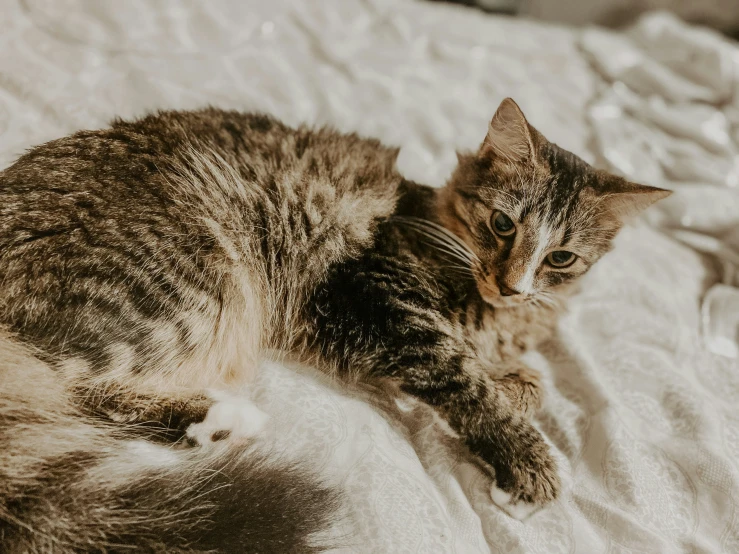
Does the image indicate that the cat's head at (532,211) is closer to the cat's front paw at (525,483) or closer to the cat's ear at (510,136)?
the cat's ear at (510,136)

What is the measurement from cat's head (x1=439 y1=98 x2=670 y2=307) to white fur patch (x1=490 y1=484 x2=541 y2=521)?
0.42 metres

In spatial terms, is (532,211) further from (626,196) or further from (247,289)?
(247,289)

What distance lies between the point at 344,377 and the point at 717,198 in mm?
1451

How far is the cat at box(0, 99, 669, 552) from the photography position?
82cm

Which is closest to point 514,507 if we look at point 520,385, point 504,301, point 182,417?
point 520,385

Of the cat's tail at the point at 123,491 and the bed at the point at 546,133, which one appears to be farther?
the bed at the point at 546,133

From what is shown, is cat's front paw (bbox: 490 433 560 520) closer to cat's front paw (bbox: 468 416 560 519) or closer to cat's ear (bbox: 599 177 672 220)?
cat's front paw (bbox: 468 416 560 519)

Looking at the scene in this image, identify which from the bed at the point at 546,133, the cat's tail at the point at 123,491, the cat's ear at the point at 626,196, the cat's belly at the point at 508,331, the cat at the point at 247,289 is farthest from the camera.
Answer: the cat's belly at the point at 508,331

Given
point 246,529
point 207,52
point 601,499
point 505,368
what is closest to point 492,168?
point 505,368

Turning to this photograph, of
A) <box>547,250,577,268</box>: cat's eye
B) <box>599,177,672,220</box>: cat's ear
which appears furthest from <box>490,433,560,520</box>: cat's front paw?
<box>599,177,672,220</box>: cat's ear

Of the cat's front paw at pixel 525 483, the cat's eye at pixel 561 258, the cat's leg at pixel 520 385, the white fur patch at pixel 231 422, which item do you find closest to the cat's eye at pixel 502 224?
the cat's eye at pixel 561 258

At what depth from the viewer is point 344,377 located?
1118 millimetres

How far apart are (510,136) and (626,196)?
296 millimetres

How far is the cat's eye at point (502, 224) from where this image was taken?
1141 mm
